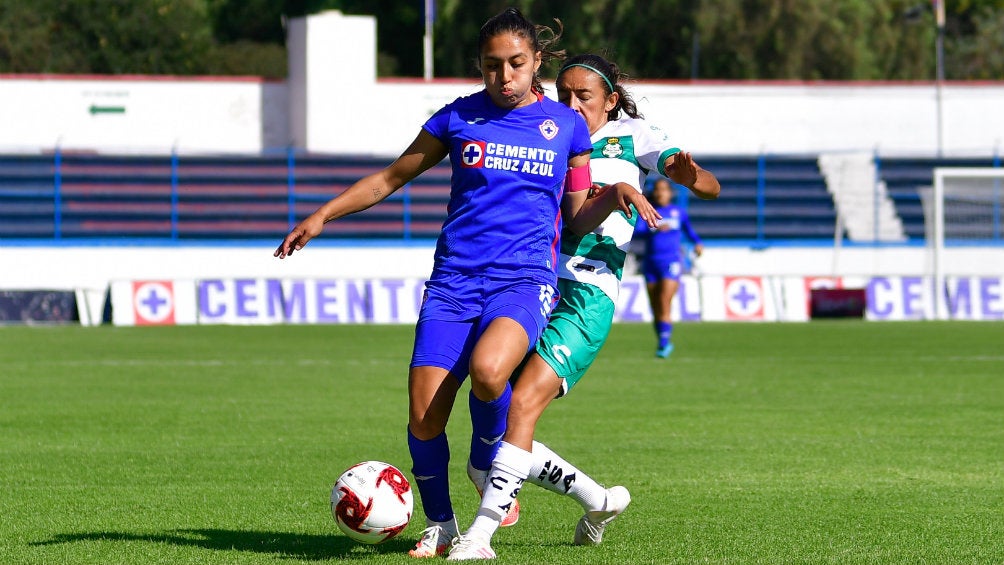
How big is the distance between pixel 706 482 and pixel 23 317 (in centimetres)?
1952

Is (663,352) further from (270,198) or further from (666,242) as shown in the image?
(270,198)

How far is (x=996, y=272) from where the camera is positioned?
107 feet

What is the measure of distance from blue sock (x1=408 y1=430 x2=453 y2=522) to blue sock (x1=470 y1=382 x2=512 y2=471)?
187mm

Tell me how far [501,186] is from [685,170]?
0.85 m

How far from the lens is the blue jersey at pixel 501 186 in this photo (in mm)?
6344

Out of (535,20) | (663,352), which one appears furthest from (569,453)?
(535,20)

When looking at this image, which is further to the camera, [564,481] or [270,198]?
[270,198]

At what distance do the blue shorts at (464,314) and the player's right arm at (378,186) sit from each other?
0.49m

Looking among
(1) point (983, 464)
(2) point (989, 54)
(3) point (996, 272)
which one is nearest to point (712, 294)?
(3) point (996, 272)

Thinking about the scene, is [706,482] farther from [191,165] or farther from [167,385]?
[191,165]

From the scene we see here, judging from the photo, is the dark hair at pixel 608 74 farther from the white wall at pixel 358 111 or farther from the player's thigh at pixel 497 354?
the white wall at pixel 358 111

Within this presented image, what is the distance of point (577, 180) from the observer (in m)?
6.70

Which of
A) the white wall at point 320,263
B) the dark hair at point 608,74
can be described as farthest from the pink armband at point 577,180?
the white wall at point 320,263

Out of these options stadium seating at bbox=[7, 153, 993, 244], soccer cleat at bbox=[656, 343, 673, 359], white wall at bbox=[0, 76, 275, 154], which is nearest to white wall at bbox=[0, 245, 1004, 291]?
stadium seating at bbox=[7, 153, 993, 244]
